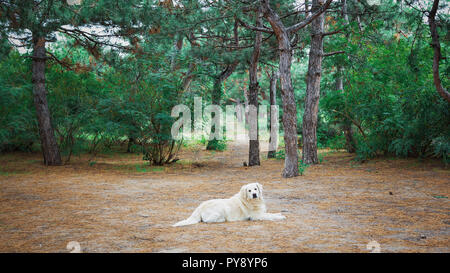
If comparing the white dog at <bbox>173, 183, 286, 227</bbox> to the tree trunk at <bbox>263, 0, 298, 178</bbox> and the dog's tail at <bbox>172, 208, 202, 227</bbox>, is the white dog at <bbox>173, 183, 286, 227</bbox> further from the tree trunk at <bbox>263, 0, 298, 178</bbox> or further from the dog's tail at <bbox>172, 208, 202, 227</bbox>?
the tree trunk at <bbox>263, 0, 298, 178</bbox>

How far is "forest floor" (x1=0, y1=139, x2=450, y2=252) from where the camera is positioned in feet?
16.4

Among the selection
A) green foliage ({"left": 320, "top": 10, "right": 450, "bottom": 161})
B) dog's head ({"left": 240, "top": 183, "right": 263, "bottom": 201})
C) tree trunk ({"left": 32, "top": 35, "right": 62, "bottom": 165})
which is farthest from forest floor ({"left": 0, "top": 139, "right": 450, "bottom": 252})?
tree trunk ({"left": 32, "top": 35, "right": 62, "bottom": 165})

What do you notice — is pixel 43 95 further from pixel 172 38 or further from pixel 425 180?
pixel 425 180

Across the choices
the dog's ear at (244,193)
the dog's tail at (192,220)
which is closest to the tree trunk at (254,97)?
the dog's ear at (244,193)

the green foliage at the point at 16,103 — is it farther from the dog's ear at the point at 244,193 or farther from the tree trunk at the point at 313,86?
the dog's ear at the point at 244,193

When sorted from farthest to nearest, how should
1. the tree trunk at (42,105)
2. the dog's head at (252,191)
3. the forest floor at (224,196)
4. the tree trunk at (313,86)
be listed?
the tree trunk at (313,86), the tree trunk at (42,105), the dog's head at (252,191), the forest floor at (224,196)

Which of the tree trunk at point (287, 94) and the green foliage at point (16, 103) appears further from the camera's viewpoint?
the green foliage at point (16, 103)

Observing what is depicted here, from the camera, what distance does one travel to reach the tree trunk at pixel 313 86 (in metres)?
15.8

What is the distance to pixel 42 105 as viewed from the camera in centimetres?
1567

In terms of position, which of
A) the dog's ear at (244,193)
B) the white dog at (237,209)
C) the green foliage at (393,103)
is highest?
the green foliage at (393,103)

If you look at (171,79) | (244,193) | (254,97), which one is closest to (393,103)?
(254,97)

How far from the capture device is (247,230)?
5.66m

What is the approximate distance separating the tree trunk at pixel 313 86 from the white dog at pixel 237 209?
10150 mm

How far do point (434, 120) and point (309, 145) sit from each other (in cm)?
491
